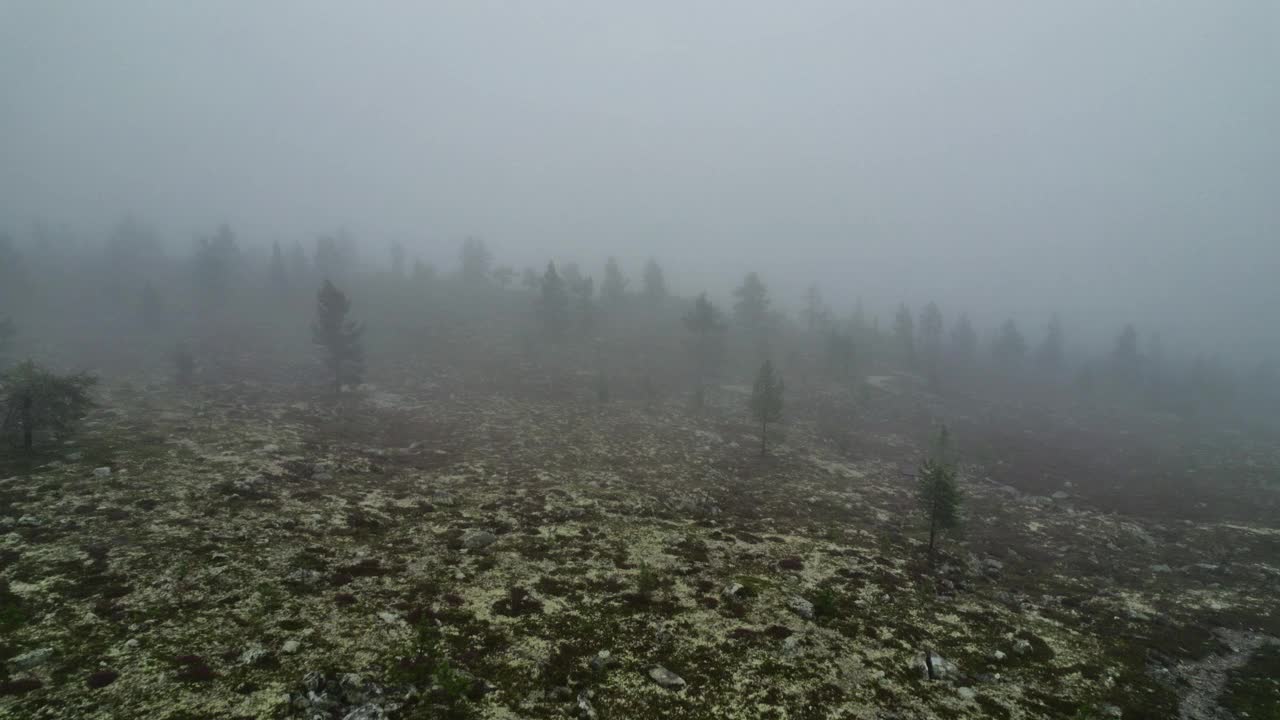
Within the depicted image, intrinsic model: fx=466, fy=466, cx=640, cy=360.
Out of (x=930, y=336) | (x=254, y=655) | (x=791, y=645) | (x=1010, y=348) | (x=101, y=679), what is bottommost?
(x=791, y=645)

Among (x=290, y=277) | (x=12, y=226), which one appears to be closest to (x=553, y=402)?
(x=290, y=277)

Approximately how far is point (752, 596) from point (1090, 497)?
45.0 m

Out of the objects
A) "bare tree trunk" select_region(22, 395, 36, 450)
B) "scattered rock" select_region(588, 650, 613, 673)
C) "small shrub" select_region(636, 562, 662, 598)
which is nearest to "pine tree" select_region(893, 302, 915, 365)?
"small shrub" select_region(636, 562, 662, 598)

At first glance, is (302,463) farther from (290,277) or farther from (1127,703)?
(290,277)

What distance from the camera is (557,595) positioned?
58.2 ft

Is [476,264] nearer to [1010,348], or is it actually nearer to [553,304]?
[553,304]

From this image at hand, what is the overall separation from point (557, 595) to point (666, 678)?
231 inches

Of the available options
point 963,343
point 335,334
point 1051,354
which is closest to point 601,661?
point 335,334

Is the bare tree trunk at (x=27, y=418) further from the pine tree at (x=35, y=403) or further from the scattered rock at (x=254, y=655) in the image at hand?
the scattered rock at (x=254, y=655)

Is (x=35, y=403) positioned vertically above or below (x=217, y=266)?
below

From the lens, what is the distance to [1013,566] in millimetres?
26781

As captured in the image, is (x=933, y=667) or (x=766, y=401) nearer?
(x=933, y=667)

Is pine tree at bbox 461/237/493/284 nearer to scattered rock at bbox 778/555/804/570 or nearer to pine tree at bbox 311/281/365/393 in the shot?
pine tree at bbox 311/281/365/393

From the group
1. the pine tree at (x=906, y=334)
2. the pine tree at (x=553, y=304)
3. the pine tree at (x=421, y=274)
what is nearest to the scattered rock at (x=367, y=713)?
the pine tree at (x=553, y=304)
